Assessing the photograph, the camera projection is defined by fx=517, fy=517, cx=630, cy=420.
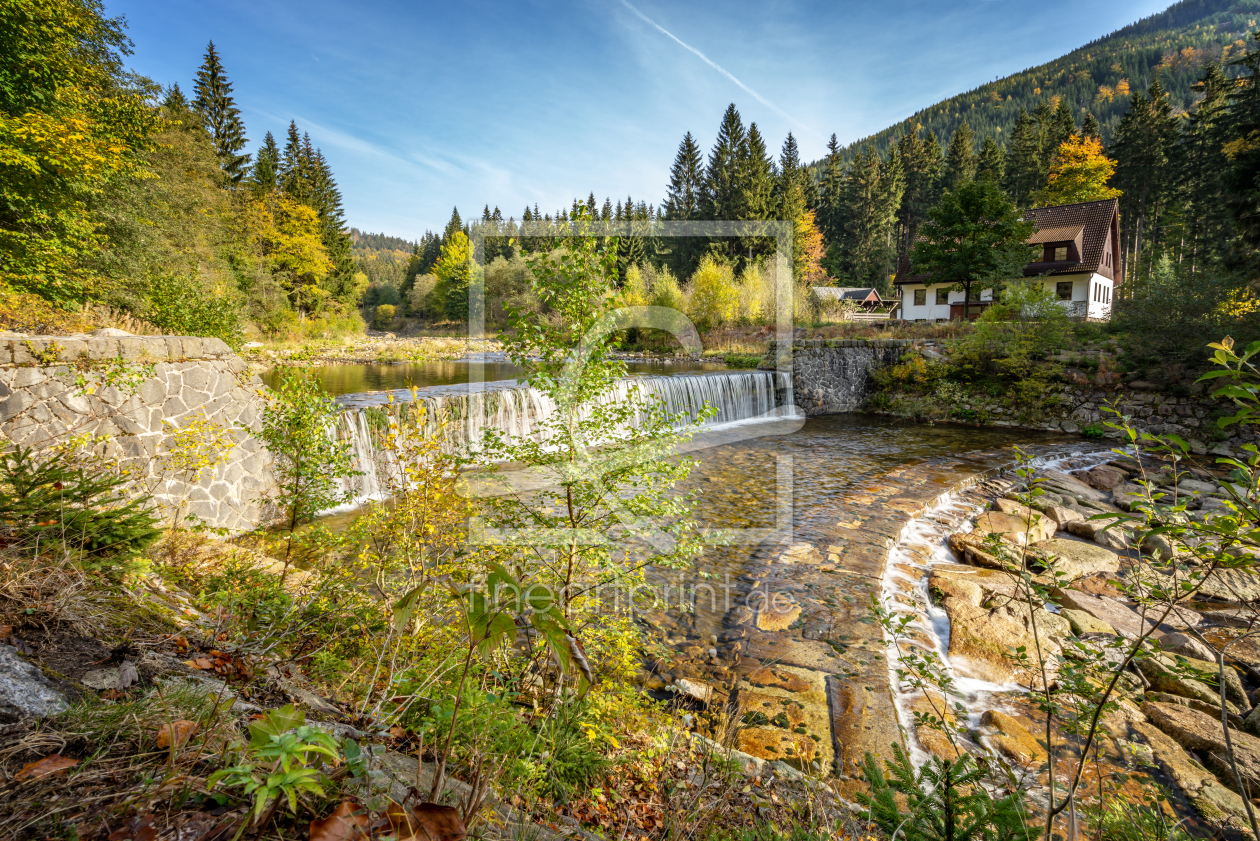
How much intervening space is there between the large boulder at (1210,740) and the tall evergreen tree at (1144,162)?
43.9 m

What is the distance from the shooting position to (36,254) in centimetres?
1059

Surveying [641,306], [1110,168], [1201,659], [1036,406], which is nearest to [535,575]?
[1201,659]

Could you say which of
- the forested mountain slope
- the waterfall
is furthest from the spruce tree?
the forested mountain slope

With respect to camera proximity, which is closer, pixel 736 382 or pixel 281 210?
pixel 736 382

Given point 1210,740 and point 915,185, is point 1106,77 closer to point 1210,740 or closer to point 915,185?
point 915,185

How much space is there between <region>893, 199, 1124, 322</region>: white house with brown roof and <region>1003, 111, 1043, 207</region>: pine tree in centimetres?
1130

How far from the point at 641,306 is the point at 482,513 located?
1144 inches

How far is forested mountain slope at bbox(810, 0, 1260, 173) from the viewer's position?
100 m

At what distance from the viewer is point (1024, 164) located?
42.5m

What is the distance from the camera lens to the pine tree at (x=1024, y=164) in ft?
138

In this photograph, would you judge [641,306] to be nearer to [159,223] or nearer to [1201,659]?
[159,223]

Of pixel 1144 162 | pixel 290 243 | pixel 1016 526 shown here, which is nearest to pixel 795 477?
pixel 1016 526

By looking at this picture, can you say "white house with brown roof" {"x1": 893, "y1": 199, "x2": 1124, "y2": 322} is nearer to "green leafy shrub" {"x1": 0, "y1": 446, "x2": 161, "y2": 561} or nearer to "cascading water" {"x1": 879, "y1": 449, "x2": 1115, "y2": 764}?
"cascading water" {"x1": 879, "y1": 449, "x2": 1115, "y2": 764}

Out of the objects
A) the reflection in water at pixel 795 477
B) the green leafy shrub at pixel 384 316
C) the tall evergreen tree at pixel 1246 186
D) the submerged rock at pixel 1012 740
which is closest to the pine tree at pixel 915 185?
the tall evergreen tree at pixel 1246 186
